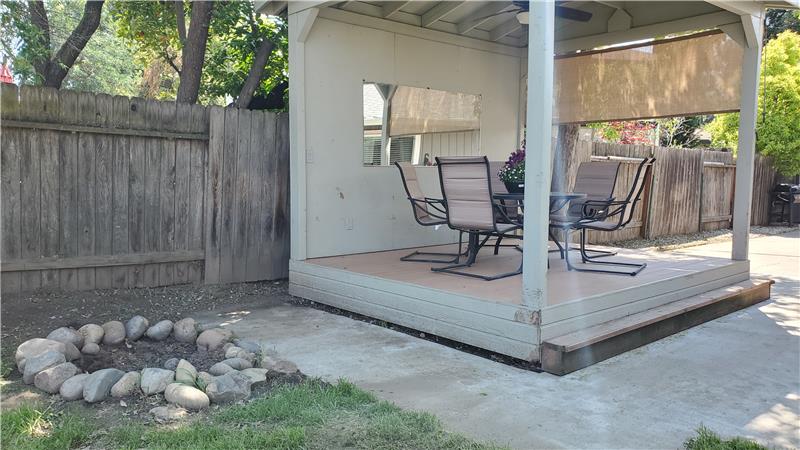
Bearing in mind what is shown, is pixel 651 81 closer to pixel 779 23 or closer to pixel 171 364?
pixel 171 364

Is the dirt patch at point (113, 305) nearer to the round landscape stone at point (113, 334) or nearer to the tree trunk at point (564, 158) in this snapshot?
the round landscape stone at point (113, 334)

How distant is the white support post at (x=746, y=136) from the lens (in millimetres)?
5523

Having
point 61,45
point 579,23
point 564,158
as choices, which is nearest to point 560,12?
point 579,23

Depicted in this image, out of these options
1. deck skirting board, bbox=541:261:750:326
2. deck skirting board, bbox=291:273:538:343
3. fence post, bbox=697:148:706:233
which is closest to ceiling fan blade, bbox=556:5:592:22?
deck skirting board, bbox=541:261:750:326

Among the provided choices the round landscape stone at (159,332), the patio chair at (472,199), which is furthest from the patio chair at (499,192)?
the round landscape stone at (159,332)

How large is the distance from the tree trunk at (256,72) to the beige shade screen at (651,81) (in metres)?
3.72

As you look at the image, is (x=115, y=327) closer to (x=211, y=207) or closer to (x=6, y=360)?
(x=6, y=360)

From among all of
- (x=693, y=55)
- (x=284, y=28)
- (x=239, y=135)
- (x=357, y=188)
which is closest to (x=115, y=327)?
(x=239, y=135)

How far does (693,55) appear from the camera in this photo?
634 cm

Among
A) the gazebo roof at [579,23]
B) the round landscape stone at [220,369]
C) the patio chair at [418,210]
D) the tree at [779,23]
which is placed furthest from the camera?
the tree at [779,23]

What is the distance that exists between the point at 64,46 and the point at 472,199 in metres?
5.06

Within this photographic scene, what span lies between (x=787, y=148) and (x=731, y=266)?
813cm

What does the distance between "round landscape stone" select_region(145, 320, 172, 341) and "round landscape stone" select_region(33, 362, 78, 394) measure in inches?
32.5

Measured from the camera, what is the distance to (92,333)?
11.8 feet
